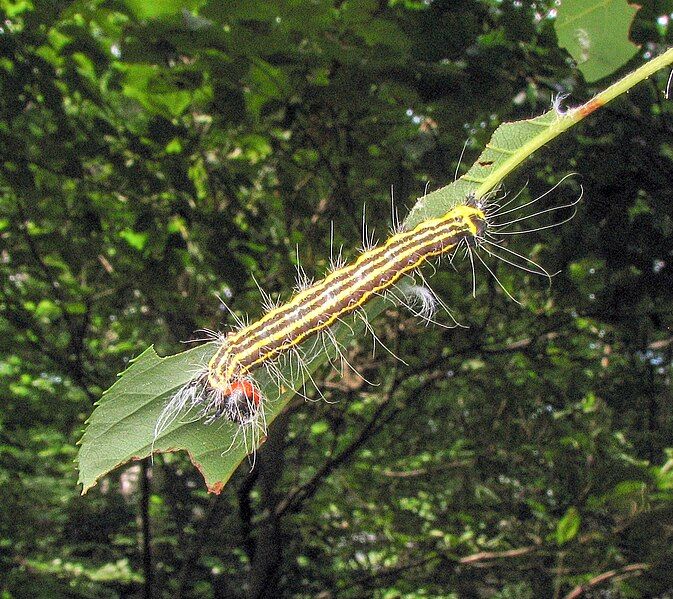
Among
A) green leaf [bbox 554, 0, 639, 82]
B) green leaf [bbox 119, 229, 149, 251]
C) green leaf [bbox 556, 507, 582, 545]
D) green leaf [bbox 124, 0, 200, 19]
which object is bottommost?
green leaf [bbox 556, 507, 582, 545]

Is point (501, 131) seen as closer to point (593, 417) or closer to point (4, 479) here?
point (593, 417)

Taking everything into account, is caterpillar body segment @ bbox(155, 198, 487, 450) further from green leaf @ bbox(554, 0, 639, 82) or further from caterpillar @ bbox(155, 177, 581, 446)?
green leaf @ bbox(554, 0, 639, 82)

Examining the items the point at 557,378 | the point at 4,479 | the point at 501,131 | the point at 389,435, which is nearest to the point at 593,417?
the point at 557,378

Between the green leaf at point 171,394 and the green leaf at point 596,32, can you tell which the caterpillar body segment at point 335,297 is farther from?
the green leaf at point 596,32

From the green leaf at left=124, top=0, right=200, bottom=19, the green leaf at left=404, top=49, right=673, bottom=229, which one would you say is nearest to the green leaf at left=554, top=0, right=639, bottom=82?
the green leaf at left=404, top=49, right=673, bottom=229

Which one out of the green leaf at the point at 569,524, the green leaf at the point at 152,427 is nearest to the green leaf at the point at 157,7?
the green leaf at the point at 152,427

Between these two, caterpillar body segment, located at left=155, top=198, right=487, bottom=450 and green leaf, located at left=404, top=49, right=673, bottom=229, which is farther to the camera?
caterpillar body segment, located at left=155, top=198, right=487, bottom=450
